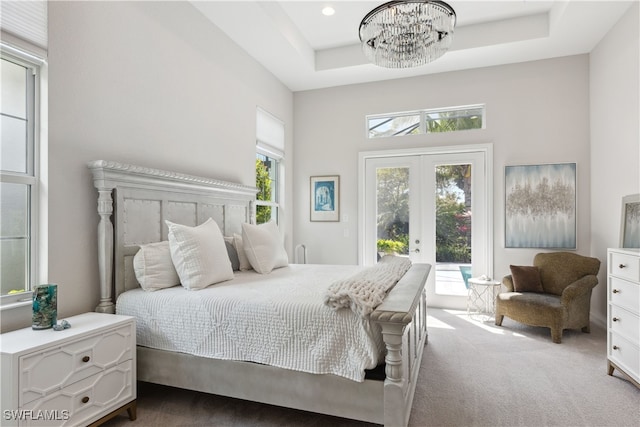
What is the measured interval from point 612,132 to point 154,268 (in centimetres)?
436

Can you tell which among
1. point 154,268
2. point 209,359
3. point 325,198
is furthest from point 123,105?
point 325,198

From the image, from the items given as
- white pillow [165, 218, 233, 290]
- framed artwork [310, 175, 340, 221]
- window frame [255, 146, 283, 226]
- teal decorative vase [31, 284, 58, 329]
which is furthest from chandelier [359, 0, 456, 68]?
teal decorative vase [31, 284, 58, 329]

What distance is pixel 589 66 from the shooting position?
13.6ft

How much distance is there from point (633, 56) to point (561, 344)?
2656 mm

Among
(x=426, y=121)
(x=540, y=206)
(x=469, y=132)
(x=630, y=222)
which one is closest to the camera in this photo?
(x=630, y=222)

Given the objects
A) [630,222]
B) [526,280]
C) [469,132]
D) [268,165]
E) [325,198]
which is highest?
[469,132]

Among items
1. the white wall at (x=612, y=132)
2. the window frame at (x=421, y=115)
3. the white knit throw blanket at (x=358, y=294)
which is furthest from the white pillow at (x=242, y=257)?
the white wall at (x=612, y=132)

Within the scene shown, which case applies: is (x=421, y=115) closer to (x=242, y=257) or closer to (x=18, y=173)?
(x=242, y=257)

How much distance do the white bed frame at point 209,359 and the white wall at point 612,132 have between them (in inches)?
87.0

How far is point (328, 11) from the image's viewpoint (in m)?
3.70

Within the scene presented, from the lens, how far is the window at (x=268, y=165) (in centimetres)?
456

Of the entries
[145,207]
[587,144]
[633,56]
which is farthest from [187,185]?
[587,144]

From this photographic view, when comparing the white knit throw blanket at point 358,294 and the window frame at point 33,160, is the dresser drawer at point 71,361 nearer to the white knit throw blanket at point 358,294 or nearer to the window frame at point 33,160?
the window frame at point 33,160

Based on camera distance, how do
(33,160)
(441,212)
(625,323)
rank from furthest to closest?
(441,212) < (625,323) < (33,160)
